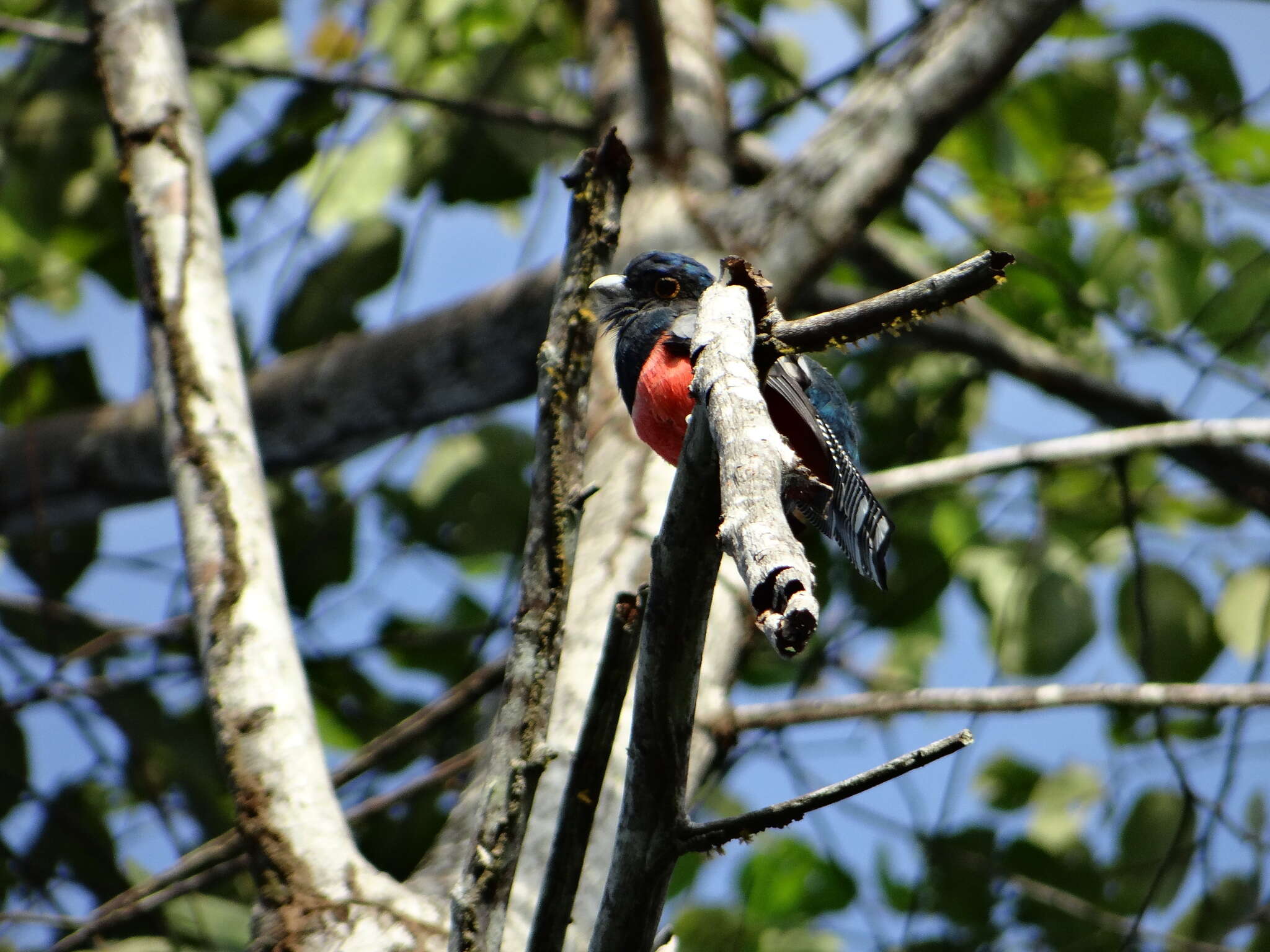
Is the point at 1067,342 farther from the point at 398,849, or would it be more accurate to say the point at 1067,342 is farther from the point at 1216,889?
the point at 398,849

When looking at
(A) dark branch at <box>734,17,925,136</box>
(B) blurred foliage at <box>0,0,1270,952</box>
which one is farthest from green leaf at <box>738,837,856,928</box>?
(A) dark branch at <box>734,17,925,136</box>

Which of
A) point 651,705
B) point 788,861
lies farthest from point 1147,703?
point 651,705

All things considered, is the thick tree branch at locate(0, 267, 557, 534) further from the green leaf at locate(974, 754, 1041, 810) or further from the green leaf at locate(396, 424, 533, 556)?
the green leaf at locate(974, 754, 1041, 810)

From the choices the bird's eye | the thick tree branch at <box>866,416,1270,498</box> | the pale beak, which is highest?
the pale beak

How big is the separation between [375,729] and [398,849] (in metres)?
0.83

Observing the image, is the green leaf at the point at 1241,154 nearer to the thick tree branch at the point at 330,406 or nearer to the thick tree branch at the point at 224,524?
the thick tree branch at the point at 330,406

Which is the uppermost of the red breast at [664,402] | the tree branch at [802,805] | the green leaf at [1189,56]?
the green leaf at [1189,56]

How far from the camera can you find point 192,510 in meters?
2.43

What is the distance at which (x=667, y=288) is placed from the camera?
3102 mm

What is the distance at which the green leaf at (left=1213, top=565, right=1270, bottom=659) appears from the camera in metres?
3.87

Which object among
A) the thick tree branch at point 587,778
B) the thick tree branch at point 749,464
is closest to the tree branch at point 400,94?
the thick tree branch at point 749,464

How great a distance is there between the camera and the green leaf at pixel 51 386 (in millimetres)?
4590

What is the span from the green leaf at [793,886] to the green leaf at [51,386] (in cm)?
303

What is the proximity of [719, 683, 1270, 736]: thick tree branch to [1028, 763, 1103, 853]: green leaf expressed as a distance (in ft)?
7.66
